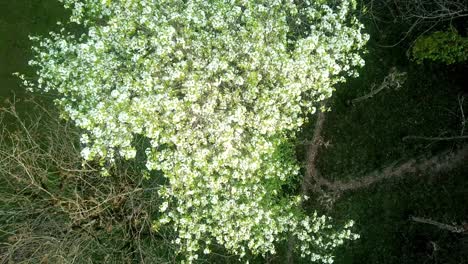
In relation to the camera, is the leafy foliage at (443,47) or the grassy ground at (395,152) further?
the grassy ground at (395,152)

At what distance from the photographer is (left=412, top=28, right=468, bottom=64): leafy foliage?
609 inches

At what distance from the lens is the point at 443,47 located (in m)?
15.8

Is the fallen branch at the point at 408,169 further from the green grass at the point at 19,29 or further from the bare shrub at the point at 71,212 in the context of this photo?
the green grass at the point at 19,29

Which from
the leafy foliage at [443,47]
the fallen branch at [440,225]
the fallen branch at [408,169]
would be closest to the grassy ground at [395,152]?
the fallen branch at [408,169]

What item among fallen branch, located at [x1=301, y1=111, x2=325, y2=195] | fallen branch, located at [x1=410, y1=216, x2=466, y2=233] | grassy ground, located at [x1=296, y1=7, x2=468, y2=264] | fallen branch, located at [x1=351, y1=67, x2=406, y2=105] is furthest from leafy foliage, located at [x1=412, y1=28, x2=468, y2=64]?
fallen branch, located at [x1=410, y1=216, x2=466, y2=233]

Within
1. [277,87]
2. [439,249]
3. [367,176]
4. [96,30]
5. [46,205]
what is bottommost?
[439,249]

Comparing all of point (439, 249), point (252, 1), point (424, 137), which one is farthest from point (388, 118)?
point (252, 1)

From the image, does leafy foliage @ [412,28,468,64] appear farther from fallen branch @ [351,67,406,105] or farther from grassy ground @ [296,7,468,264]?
grassy ground @ [296,7,468,264]

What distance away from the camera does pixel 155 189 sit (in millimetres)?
12336

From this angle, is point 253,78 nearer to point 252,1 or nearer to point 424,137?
point 252,1

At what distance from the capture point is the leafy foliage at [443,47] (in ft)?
50.7

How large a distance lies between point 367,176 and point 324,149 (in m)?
2.03

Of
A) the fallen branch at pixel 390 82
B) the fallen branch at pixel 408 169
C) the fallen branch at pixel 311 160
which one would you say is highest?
the fallen branch at pixel 390 82

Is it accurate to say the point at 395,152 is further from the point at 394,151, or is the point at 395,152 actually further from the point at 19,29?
the point at 19,29
